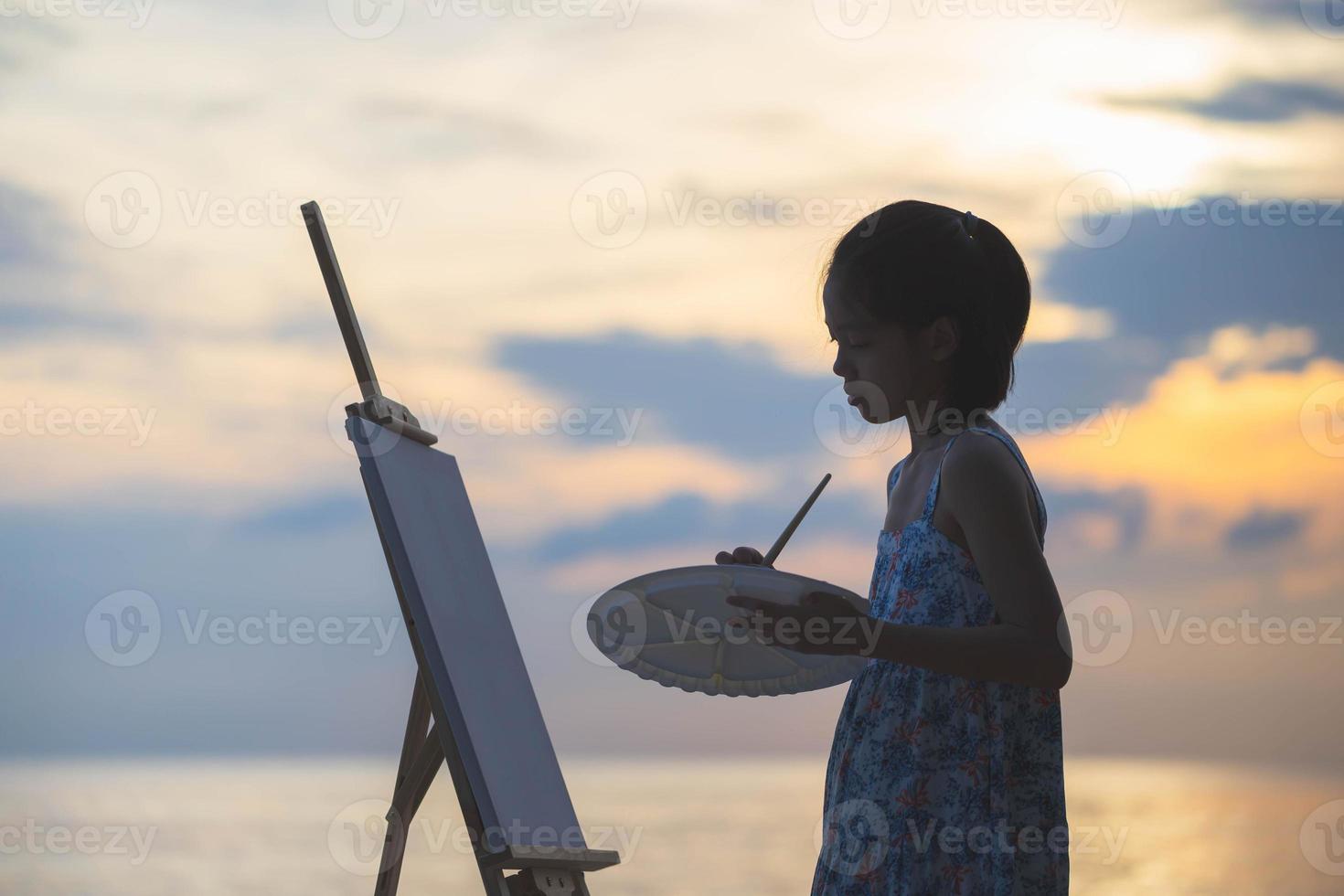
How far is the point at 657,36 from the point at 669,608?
21.0ft

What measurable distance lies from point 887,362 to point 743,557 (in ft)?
0.80

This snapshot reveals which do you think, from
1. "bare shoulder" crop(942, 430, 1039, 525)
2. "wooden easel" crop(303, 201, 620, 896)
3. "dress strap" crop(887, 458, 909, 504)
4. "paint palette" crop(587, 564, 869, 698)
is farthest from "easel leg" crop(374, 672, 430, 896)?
"bare shoulder" crop(942, 430, 1039, 525)

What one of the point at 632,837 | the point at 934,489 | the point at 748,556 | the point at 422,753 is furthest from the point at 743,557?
the point at 632,837

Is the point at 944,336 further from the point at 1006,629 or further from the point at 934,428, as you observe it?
the point at 1006,629

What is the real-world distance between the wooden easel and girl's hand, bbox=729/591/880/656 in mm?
517

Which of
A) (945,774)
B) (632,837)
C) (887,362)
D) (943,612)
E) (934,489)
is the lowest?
→ (945,774)

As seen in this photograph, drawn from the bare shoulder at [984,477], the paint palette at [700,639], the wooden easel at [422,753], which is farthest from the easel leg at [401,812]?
the bare shoulder at [984,477]

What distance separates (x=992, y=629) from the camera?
1152 millimetres

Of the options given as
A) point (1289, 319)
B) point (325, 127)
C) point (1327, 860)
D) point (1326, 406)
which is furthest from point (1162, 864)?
point (1289, 319)

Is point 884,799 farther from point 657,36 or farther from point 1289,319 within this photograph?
point 1289,319

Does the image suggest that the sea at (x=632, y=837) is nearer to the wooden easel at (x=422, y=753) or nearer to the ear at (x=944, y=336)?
the wooden easel at (x=422, y=753)

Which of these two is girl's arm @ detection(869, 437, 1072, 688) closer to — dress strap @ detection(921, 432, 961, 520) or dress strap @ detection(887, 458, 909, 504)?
dress strap @ detection(921, 432, 961, 520)

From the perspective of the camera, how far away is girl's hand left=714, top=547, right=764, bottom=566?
1.35 meters

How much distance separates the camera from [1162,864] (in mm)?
5188
